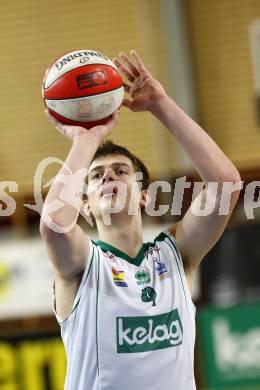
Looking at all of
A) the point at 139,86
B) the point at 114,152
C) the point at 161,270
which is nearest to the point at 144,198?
the point at 114,152

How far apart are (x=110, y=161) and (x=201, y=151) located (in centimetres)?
40

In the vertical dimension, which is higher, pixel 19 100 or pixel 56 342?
pixel 19 100

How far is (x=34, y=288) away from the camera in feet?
28.8

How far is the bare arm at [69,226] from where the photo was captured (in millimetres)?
3115

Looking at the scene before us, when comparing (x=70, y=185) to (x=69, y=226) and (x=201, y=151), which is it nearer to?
(x=69, y=226)

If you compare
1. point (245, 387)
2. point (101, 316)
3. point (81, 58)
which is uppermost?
point (81, 58)

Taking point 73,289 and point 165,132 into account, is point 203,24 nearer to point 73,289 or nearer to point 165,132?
point 165,132

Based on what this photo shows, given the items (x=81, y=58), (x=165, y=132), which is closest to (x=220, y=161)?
(x=81, y=58)

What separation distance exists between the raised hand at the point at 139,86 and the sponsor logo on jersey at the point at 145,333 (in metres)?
0.94

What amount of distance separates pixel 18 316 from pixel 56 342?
68 centimetres

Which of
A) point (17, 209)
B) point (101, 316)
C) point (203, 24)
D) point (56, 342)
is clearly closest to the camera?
point (101, 316)

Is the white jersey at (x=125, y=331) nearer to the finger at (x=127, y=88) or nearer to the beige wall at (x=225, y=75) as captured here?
the finger at (x=127, y=88)

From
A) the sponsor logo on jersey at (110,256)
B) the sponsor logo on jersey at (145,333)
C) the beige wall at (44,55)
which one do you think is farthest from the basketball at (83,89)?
the beige wall at (44,55)

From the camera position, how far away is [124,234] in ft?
11.4
